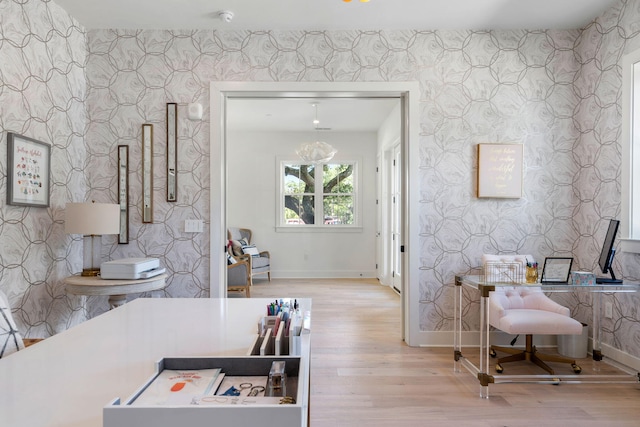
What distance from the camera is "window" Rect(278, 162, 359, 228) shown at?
737cm

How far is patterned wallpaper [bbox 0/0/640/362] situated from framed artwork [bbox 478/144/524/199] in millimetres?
74

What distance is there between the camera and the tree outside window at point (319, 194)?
291 inches

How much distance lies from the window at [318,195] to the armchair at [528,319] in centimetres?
426

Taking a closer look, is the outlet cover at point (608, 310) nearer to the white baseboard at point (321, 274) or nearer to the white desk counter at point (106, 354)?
the white desk counter at point (106, 354)

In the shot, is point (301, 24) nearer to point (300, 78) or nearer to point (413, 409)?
point (300, 78)

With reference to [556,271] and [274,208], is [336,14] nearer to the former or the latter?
[556,271]

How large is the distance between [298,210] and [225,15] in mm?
4522

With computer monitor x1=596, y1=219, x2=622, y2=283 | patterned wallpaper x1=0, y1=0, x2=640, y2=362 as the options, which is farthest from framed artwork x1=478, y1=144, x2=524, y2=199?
computer monitor x1=596, y1=219, x2=622, y2=283

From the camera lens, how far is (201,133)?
11.3 ft

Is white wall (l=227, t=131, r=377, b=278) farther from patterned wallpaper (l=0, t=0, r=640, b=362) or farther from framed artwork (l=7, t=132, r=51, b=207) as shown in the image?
framed artwork (l=7, t=132, r=51, b=207)

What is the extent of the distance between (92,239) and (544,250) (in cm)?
362

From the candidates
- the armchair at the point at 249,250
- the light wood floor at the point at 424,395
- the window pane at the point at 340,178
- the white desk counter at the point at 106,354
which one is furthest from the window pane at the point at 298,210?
the white desk counter at the point at 106,354

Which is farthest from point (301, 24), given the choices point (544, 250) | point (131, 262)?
point (544, 250)

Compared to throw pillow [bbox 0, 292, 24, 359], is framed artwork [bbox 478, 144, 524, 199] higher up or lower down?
higher up
